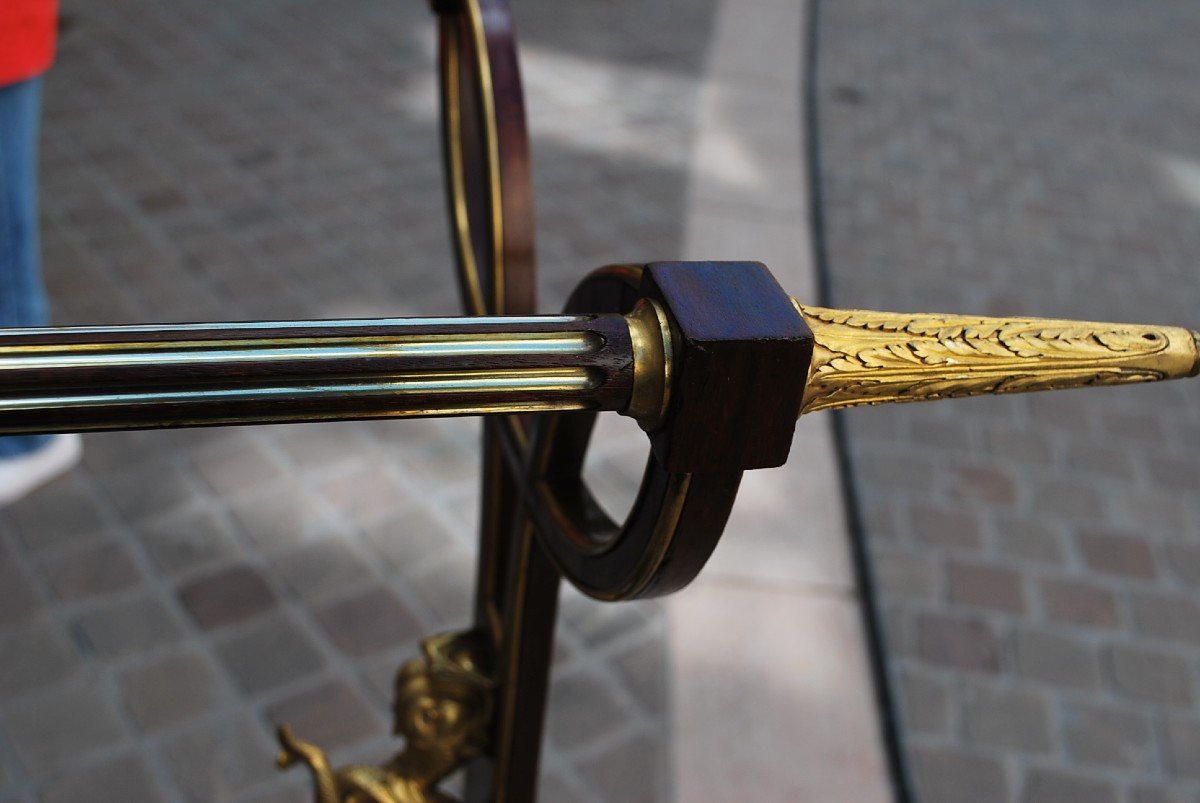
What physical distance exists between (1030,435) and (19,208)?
2311 mm

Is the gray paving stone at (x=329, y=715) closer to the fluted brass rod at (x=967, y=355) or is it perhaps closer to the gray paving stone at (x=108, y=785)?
the gray paving stone at (x=108, y=785)

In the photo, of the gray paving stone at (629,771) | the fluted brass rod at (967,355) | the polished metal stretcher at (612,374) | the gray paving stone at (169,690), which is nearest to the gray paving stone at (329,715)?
the gray paving stone at (169,690)

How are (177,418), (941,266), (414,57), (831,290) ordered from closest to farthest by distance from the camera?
(177,418) → (831,290) → (941,266) → (414,57)

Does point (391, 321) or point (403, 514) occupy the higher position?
point (391, 321)

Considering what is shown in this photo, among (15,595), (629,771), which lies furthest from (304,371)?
(15,595)

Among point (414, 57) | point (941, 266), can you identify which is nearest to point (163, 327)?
point (941, 266)

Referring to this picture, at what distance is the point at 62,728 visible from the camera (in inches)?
82.1

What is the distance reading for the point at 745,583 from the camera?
249cm

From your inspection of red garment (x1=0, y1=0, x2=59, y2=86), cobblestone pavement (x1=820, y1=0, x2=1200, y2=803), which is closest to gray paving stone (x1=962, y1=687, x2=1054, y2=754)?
cobblestone pavement (x1=820, y1=0, x2=1200, y2=803)

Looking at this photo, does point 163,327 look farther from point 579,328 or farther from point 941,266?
point 941,266

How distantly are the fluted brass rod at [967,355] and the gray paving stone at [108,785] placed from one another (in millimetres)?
1778

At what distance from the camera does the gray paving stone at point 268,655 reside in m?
2.21

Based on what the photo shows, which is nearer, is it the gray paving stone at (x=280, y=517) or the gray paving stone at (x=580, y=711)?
the gray paving stone at (x=580, y=711)

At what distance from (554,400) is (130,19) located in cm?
475
